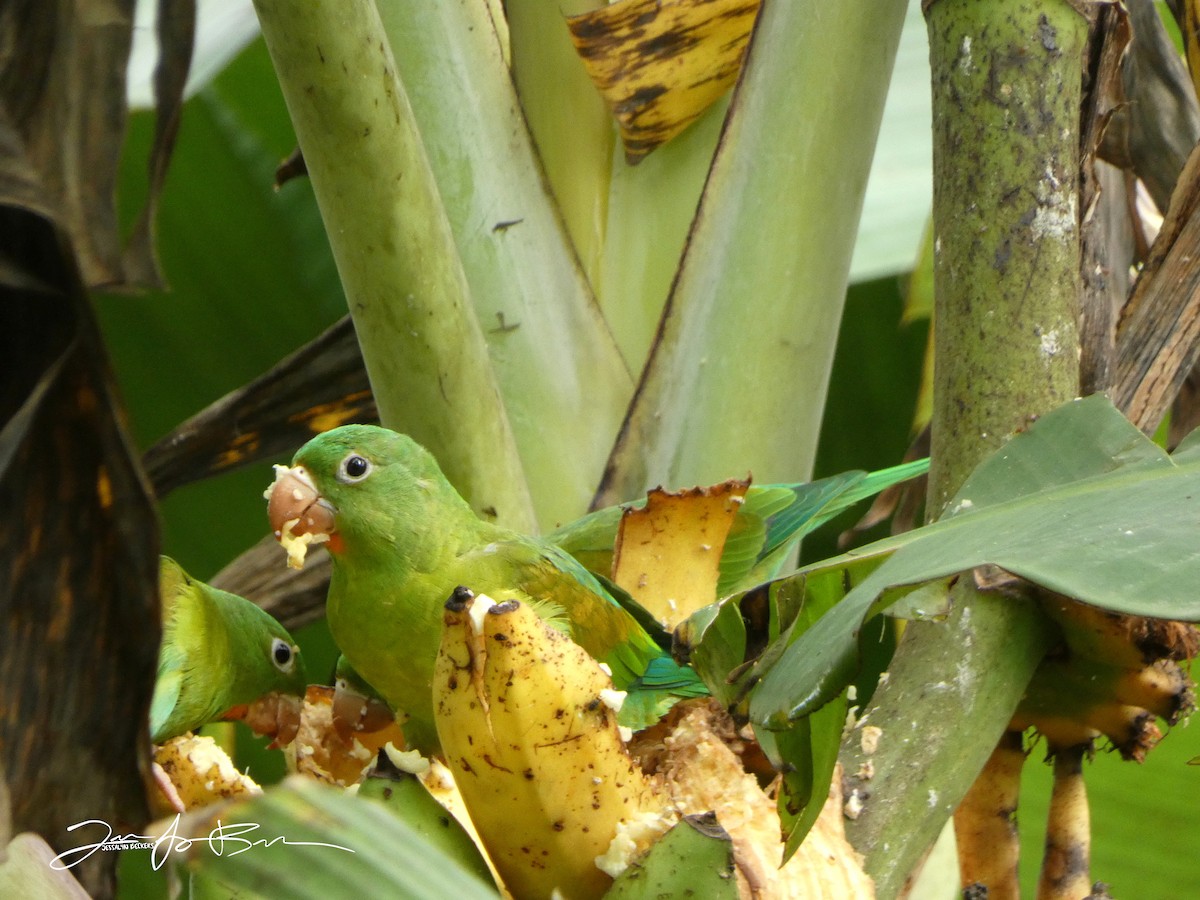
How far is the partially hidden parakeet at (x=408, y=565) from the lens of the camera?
85 cm

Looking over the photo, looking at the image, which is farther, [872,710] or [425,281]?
[425,281]

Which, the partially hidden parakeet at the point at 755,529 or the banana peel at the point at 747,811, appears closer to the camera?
the banana peel at the point at 747,811

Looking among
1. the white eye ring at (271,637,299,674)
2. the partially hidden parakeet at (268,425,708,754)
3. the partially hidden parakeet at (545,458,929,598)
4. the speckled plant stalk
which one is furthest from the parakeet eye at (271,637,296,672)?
the speckled plant stalk

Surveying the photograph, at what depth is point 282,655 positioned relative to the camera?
1.08 metres

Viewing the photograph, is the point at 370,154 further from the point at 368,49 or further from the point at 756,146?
the point at 756,146

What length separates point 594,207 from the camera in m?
0.93

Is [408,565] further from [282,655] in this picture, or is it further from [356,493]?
[282,655]

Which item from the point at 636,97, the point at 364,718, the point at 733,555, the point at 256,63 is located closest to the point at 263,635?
the point at 364,718

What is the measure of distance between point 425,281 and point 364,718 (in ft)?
1.14

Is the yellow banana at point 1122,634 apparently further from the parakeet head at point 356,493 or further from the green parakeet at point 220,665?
the green parakeet at point 220,665

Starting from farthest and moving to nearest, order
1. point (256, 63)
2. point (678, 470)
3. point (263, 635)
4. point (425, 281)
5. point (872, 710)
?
point (256, 63), point (263, 635), point (678, 470), point (425, 281), point (872, 710)

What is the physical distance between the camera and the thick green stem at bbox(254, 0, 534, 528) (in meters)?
0.69

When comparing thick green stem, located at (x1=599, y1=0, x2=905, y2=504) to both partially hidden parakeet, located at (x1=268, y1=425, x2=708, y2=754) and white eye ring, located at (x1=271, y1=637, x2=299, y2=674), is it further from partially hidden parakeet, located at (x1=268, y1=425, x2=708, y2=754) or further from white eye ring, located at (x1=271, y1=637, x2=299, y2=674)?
white eye ring, located at (x1=271, y1=637, x2=299, y2=674)

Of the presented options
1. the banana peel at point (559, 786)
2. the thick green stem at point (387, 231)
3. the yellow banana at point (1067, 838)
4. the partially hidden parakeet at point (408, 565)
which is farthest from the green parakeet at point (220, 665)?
the yellow banana at point (1067, 838)
